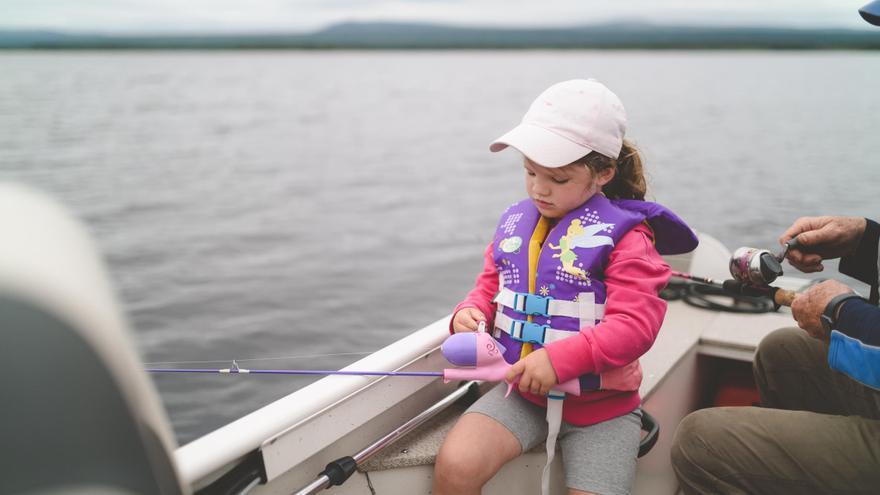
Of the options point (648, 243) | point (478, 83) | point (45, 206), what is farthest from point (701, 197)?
point (478, 83)

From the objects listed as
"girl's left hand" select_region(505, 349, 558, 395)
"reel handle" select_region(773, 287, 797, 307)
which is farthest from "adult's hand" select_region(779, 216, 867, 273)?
"girl's left hand" select_region(505, 349, 558, 395)

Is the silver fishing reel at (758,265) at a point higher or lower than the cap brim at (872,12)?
lower

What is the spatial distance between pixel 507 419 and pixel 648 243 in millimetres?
598

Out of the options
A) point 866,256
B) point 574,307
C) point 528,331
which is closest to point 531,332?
point 528,331

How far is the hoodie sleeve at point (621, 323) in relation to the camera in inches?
64.5

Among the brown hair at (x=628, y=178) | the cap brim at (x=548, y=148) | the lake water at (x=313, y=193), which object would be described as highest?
the cap brim at (x=548, y=148)

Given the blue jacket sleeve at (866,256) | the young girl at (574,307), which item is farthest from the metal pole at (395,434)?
the blue jacket sleeve at (866,256)

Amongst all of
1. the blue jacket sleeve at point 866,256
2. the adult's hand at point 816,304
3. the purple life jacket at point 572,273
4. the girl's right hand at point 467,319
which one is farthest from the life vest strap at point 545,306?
the blue jacket sleeve at point 866,256

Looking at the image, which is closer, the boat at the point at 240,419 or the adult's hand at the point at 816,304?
the boat at the point at 240,419

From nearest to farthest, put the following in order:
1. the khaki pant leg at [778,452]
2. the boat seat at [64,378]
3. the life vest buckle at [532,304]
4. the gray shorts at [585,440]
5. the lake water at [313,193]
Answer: the boat seat at [64,378]
the khaki pant leg at [778,452]
the gray shorts at [585,440]
the life vest buckle at [532,304]
the lake water at [313,193]

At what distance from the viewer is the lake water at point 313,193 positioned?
6.62 m

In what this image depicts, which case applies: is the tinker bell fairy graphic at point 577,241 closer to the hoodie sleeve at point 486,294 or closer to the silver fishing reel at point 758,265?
the hoodie sleeve at point 486,294

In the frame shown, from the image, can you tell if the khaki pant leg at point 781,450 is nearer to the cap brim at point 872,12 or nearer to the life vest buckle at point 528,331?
the life vest buckle at point 528,331

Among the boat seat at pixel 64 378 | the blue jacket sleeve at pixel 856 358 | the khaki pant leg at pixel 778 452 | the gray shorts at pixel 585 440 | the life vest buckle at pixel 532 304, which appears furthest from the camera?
the life vest buckle at pixel 532 304
